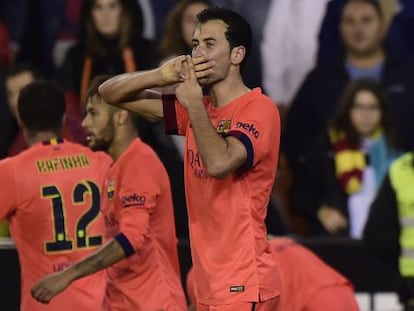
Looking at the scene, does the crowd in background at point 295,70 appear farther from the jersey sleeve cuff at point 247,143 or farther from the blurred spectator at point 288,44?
the jersey sleeve cuff at point 247,143

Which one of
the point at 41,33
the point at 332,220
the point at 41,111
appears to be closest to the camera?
the point at 41,111

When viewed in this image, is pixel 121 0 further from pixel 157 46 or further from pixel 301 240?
pixel 301 240

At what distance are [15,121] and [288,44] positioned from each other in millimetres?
2058

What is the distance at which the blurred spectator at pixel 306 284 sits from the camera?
8.61 metres

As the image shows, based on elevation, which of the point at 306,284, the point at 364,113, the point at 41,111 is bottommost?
the point at 306,284

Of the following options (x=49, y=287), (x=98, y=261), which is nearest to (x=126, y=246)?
(x=98, y=261)

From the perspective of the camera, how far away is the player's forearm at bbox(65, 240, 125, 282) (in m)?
7.43

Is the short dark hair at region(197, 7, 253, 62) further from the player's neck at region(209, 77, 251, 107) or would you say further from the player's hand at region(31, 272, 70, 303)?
the player's hand at region(31, 272, 70, 303)

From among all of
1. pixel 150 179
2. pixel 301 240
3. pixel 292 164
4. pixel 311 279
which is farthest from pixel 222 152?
pixel 292 164

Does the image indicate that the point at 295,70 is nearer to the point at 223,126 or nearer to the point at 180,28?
the point at 180,28

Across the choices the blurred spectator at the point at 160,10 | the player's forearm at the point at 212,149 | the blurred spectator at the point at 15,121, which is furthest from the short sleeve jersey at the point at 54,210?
the blurred spectator at the point at 160,10

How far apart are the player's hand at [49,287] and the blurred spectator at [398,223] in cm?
198

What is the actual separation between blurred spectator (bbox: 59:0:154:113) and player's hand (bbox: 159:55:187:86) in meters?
4.48

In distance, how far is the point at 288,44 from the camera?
1156 cm
